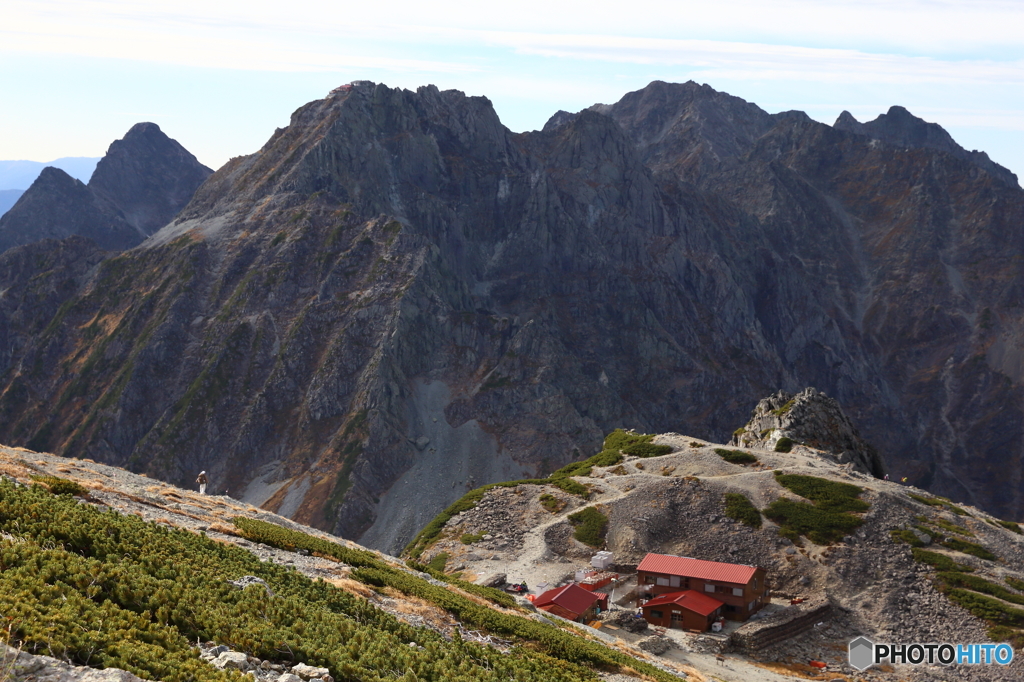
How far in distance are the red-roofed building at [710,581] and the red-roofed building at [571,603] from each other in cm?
704

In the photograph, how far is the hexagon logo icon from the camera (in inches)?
2410

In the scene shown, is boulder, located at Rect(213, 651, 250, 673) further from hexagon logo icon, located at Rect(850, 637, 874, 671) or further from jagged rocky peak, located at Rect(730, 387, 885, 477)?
jagged rocky peak, located at Rect(730, 387, 885, 477)

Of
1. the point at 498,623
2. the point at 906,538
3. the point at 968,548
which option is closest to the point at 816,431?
the point at 906,538

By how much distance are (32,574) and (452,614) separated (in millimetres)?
19915

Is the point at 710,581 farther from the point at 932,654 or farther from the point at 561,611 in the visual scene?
the point at 932,654

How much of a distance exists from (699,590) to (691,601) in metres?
2.73

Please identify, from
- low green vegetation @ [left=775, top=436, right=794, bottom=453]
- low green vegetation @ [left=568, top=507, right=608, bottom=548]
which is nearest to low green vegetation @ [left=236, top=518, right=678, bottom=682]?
low green vegetation @ [left=568, top=507, right=608, bottom=548]

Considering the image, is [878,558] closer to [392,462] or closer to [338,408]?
[392,462]

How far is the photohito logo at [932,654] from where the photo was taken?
60.7m

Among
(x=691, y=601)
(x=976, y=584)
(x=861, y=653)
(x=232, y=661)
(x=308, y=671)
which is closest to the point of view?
(x=232, y=661)

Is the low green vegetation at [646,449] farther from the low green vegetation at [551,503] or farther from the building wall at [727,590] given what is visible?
the building wall at [727,590]

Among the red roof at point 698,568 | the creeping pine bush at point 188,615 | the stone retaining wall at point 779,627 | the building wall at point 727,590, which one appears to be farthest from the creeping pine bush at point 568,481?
the creeping pine bush at point 188,615

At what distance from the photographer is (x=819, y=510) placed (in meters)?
Answer: 81.5

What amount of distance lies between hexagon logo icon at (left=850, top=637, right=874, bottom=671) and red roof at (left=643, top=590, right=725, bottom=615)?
37.0 feet
